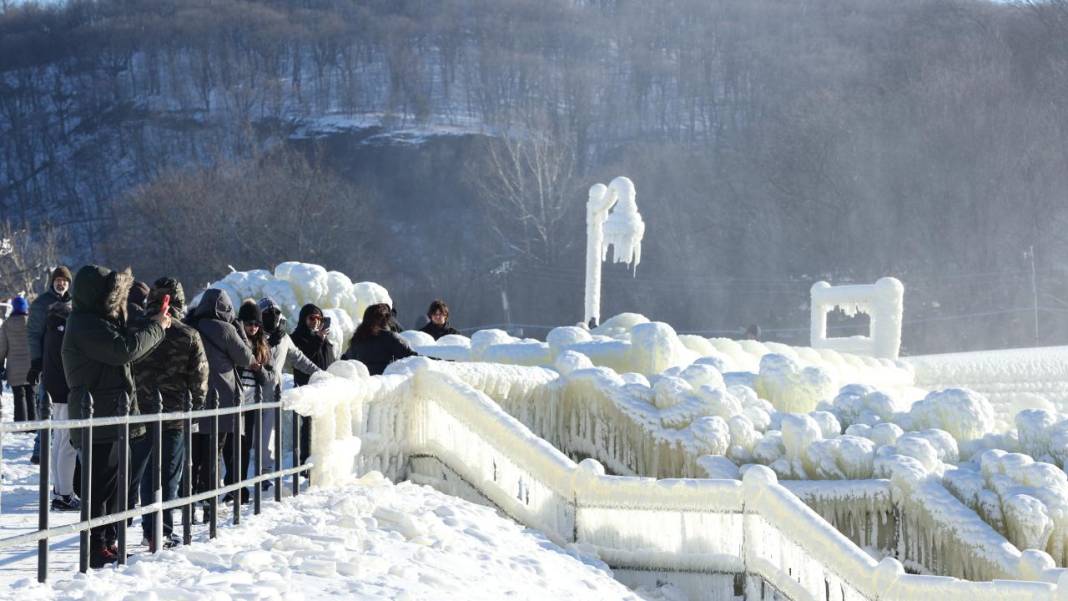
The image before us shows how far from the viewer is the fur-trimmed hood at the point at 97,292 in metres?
6.17

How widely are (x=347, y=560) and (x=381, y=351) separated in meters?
4.06

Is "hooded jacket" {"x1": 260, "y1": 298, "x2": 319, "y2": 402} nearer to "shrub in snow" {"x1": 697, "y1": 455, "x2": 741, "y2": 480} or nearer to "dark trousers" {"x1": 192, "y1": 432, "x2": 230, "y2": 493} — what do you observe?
"dark trousers" {"x1": 192, "y1": 432, "x2": 230, "y2": 493}

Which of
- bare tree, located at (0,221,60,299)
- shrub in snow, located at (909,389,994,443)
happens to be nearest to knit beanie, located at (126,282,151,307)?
shrub in snow, located at (909,389,994,443)

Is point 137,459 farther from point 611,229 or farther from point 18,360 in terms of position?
point 611,229

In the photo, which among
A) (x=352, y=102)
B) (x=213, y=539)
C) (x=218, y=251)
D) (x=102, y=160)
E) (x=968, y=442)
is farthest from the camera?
(x=352, y=102)

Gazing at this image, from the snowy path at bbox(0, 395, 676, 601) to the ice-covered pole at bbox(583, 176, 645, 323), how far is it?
11723mm

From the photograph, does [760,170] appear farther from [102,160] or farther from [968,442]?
[968,442]

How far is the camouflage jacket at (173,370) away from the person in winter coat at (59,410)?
0.51 metres

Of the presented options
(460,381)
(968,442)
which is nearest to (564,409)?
(460,381)

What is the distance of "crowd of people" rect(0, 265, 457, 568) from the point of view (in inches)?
243

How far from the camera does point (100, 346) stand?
20.1ft

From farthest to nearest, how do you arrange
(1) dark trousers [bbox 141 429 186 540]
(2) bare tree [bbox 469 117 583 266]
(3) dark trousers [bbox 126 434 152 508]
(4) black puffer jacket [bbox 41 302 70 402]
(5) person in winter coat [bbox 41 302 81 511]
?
(2) bare tree [bbox 469 117 583 266], (4) black puffer jacket [bbox 41 302 70 402], (5) person in winter coat [bbox 41 302 81 511], (1) dark trousers [bbox 141 429 186 540], (3) dark trousers [bbox 126 434 152 508]

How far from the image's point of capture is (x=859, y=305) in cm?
2173

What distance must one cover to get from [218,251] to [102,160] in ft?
93.5
